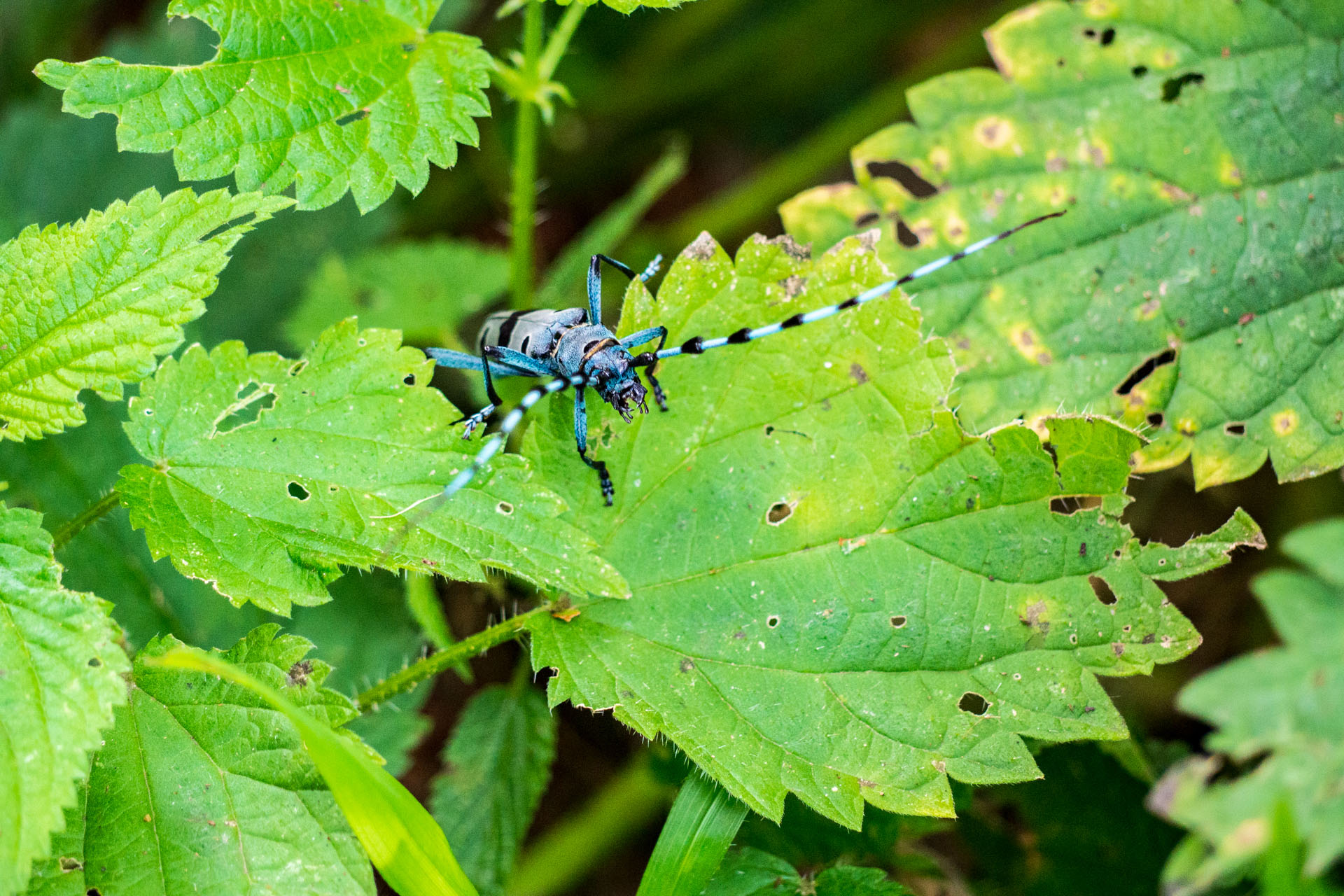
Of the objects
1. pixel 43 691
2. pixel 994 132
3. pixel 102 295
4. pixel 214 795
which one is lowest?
pixel 214 795

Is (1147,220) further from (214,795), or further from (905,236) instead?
(214,795)

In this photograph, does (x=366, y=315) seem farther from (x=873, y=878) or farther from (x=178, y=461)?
(x=873, y=878)

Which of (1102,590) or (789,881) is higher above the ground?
(1102,590)

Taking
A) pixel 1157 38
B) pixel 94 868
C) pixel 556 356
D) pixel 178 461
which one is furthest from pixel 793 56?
pixel 94 868

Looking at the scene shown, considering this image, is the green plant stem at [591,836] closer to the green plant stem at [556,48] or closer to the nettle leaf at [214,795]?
the nettle leaf at [214,795]

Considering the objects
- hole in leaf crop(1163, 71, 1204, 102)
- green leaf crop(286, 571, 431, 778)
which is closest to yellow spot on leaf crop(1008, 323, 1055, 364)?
hole in leaf crop(1163, 71, 1204, 102)

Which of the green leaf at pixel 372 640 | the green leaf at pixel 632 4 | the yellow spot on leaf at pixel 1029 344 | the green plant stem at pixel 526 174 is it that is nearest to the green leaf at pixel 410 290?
the green plant stem at pixel 526 174

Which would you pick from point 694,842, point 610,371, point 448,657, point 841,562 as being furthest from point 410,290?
point 694,842
